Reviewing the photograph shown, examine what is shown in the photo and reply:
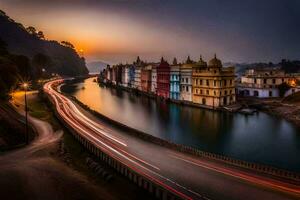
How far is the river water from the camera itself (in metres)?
49.7

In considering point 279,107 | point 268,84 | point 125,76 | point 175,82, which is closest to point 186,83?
point 175,82

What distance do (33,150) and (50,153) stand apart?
257 centimetres

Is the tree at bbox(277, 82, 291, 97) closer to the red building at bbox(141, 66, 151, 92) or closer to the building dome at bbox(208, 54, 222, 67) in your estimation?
the building dome at bbox(208, 54, 222, 67)

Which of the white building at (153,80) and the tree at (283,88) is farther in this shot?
the white building at (153,80)

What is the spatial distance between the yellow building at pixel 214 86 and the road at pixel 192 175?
49.2m

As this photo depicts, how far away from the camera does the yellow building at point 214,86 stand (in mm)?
92438

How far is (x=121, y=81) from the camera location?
618 ft

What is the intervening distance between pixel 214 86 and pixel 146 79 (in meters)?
55.8

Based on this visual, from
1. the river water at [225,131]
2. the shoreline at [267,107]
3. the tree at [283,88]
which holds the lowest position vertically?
the river water at [225,131]

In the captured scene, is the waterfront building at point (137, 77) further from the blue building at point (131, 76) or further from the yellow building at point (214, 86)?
the yellow building at point (214, 86)

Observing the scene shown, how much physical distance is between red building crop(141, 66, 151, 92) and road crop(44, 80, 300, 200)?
299 ft

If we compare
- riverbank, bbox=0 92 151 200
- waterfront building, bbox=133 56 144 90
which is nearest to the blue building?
waterfront building, bbox=133 56 144 90

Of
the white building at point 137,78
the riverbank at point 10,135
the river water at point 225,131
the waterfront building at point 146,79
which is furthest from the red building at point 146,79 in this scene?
the riverbank at point 10,135

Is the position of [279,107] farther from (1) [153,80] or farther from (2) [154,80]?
(1) [153,80]
